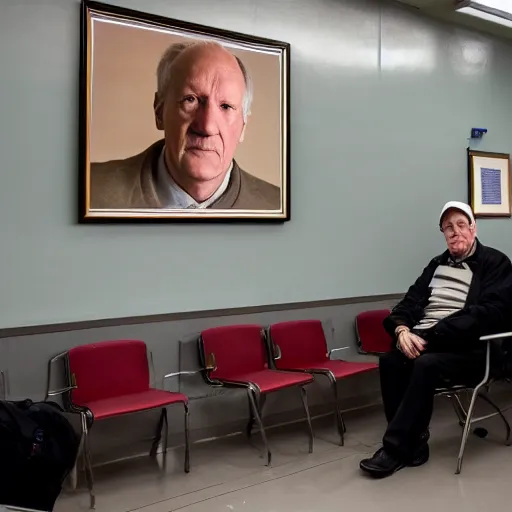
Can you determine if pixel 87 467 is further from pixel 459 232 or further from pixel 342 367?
pixel 459 232

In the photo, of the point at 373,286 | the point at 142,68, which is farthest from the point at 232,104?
the point at 373,286

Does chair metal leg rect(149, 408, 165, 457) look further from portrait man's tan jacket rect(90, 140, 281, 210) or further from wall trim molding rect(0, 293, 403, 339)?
portrait man's tan jacket rect(90, 140, 281, 210)

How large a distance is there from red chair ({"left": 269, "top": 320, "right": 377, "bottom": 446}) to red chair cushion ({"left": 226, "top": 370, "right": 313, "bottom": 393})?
8.7 inches

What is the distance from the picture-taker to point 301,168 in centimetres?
463

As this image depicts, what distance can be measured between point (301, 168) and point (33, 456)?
9.13 ft

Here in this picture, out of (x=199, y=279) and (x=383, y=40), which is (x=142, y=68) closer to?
(x=199, y=279)

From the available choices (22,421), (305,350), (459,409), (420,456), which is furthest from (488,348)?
(22,421)

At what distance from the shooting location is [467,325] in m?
3.71

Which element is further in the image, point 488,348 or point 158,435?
point 158,435

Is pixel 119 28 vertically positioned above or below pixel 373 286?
above

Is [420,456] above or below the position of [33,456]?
below

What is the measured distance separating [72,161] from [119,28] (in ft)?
2.70

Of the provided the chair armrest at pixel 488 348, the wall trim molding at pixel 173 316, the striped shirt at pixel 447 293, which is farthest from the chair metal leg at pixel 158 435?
the chair armrest at pixel 488 348

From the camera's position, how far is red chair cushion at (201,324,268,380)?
4035mm
